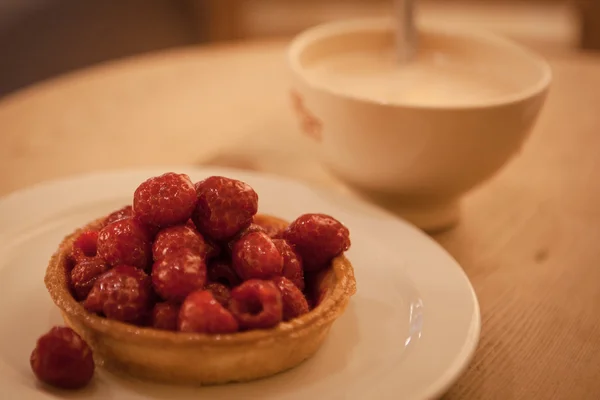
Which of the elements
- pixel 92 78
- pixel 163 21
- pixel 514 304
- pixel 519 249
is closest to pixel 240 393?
pixel 514 304

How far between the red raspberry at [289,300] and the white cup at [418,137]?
1.18 feet

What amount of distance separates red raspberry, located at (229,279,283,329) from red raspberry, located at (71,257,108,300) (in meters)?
0.18

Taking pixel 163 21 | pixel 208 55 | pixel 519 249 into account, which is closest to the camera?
A: pixel 519 249

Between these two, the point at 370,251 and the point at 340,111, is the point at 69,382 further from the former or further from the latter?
the point at 340,111

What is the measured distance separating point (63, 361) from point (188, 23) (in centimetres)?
312

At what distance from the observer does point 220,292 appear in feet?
2.72

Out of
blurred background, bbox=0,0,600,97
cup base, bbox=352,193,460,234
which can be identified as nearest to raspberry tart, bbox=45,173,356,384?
cup base, bbox=352,193,460,234

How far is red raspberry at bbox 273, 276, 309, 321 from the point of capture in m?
0.84

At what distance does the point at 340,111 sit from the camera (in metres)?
1.13

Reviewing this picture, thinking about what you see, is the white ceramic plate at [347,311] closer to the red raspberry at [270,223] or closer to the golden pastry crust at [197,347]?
the golden pastry crust at [197,347]

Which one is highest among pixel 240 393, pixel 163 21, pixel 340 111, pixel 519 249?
pixel 340 111

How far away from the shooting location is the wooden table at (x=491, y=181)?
37.2 inches

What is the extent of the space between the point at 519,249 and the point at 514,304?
0.58 feet

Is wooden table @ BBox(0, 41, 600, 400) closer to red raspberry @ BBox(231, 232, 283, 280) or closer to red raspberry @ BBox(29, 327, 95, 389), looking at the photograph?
red raspberry @ BBox(231, 232, 283, 280)
